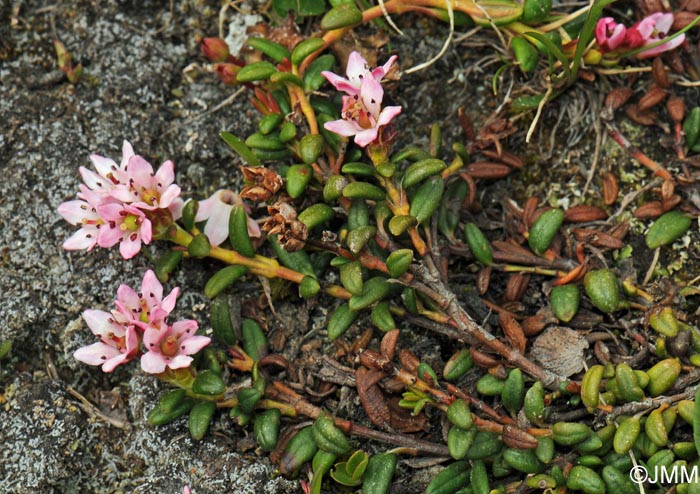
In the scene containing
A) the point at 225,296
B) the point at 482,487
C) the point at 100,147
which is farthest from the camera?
the point at 100,147

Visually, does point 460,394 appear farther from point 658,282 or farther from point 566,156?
point 566,156

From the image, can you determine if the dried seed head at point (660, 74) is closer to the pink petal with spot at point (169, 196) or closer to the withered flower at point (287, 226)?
the withered flower at point (287, 226)

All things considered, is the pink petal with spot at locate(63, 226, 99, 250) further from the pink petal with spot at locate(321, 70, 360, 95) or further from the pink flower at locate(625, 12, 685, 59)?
the pink flower at locate(625, 12, 685, 59)

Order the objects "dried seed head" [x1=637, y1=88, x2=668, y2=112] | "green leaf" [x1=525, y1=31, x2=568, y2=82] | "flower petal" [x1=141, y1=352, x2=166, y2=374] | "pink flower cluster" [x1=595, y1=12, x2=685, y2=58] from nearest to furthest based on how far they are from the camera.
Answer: "flower petal" [x1=141, y1=352, x2=166, y2=374], "green leaf" [x1=525, y1=31, x2=568, y2=82], "pink flower cluster" [x1=595, y1=12, x2=685, y2=58], "dried seed head" [x1=637, y1=88, x2=668, y2=112]

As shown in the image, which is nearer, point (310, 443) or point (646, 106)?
point (310, 443)

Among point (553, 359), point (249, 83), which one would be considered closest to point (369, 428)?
point (553, 359)

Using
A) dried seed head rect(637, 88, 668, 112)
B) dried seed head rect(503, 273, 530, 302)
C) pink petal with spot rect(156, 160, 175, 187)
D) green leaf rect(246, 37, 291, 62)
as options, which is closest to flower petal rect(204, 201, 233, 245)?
pink petal with spot rect(156, 160, 175, 187)

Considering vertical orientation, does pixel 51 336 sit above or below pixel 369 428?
above
